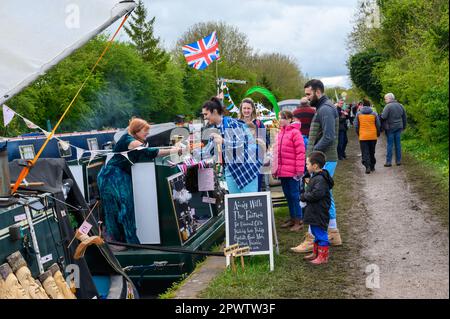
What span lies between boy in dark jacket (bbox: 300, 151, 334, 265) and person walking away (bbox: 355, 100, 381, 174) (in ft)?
23.0

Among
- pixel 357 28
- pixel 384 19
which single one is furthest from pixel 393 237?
pixel 357 28

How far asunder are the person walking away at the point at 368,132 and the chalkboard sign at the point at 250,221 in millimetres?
7155

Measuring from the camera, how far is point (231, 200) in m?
6.68

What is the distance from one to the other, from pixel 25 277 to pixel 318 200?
10.8 ft

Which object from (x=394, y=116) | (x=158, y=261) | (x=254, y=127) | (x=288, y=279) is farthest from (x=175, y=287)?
(x=394, y=116)

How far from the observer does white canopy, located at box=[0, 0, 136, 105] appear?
4949mm

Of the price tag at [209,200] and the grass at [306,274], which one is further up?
the price tag at [209,200]

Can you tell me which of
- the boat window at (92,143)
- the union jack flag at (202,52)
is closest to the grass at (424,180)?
the union jack flag at (202,52)

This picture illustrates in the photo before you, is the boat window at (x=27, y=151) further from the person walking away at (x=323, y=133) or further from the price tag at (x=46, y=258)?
the price tag at (x=46, y=258)

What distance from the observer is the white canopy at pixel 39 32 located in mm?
4949

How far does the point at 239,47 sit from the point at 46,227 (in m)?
52.1

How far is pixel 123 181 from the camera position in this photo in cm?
727

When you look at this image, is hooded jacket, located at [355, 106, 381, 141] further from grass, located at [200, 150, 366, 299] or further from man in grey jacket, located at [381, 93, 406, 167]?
grass, located at [200, 150, 366, 299]

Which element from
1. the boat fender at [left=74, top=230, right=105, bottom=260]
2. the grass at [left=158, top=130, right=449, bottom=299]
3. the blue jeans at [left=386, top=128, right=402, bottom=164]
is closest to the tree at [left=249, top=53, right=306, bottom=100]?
the blue jeans at [left=386, top=128, right=402, bottom=164]
